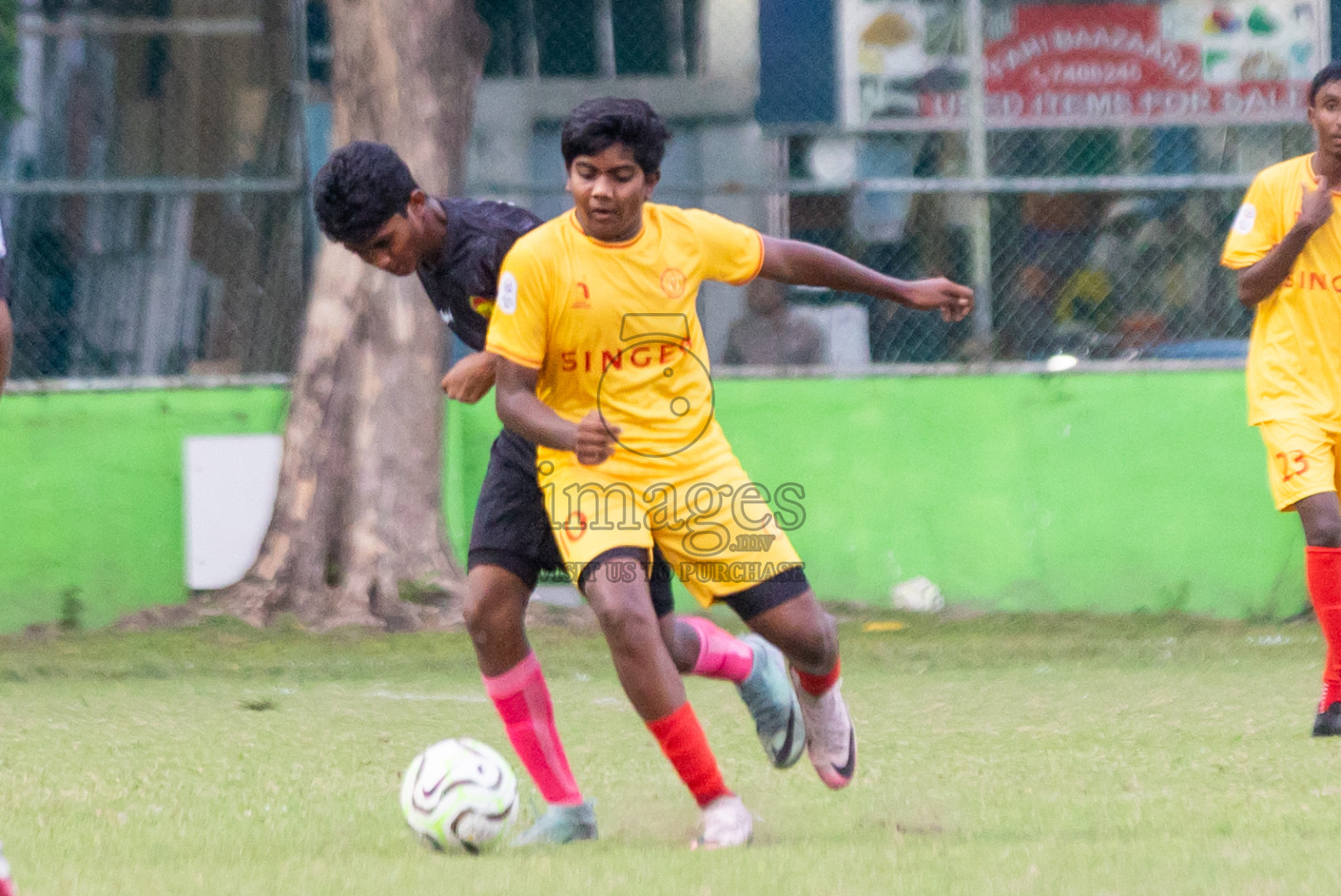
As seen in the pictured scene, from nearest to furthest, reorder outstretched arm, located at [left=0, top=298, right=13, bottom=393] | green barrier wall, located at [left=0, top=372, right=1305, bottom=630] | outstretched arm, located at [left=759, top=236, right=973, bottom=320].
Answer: outstretched arm, located at [left=0, top=298, right=13, bottom=393]
outstretched arm, located at [left=759, top=236, right=973, bottom=320]
green barrier wall, located at [left=0, top=372, right=1305, bottom=630]

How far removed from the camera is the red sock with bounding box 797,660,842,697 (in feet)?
16.6

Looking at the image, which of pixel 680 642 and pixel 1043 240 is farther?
pixel 1043 240

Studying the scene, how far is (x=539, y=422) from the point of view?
14.9 feet

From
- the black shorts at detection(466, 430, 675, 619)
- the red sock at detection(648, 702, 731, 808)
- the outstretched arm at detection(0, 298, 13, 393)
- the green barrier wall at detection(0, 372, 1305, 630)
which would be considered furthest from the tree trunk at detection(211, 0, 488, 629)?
the outstretched arm at detection(0, 298, 13, 393)

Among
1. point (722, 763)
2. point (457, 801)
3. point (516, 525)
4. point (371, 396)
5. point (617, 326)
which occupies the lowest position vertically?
point (722, 763)

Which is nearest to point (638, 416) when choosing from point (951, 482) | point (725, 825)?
point (725, 825)

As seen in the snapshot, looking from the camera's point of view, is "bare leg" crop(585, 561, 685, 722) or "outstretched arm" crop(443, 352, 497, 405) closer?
"bare leg" crop(585, 561, 685, 722)

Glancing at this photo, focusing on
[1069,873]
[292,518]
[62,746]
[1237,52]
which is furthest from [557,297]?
[1237,52]

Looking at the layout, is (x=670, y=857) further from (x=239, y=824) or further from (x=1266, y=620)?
(x=1266, y=620)

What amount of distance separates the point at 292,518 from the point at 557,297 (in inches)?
226

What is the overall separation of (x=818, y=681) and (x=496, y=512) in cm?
93

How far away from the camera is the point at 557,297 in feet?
15.3

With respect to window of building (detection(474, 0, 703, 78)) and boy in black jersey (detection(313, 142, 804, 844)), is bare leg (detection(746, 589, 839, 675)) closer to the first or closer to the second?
boy in black jersey (detection(313, 142, 804, 844))

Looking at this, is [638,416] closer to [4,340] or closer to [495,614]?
[495,614]
